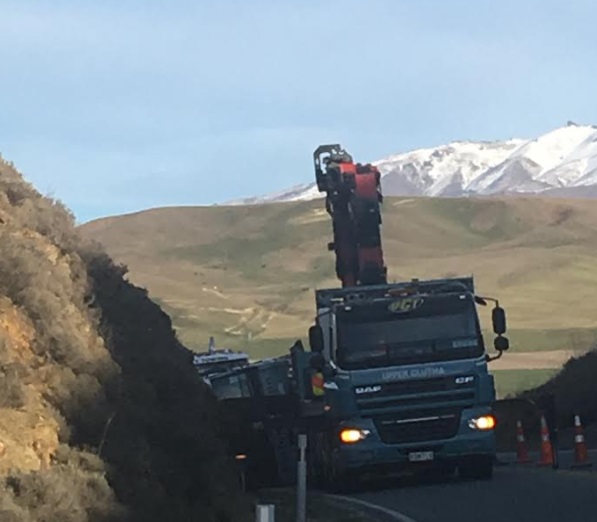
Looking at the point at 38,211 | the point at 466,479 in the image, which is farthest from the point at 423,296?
the point at 38,211

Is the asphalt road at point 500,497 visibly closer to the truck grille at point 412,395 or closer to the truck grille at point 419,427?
the truck grille at point 419,427

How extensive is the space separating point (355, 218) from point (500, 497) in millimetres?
7180

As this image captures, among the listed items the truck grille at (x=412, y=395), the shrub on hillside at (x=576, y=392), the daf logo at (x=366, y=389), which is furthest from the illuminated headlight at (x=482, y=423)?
the shrub on hillside at (x=576, y=392)

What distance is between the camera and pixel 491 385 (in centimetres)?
2159

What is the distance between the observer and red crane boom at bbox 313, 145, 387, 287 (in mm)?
24594

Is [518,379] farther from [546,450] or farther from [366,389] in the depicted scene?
[366,389]

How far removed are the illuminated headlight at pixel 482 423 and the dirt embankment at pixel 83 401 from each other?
5624mm

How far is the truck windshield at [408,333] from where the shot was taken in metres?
21.4

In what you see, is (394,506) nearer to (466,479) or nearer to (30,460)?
(466,479)

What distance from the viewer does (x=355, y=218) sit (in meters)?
24.7

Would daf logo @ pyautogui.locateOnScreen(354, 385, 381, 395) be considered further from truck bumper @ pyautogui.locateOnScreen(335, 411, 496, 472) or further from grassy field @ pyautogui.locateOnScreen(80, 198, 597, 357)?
grassy field @ pyautogui.locateOnScreen(80, 198, 597, 357)

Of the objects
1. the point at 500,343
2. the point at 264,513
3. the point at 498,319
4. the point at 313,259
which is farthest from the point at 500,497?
the point at 313,259

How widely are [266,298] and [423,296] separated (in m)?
94.9

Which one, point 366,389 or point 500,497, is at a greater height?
point 366,389
